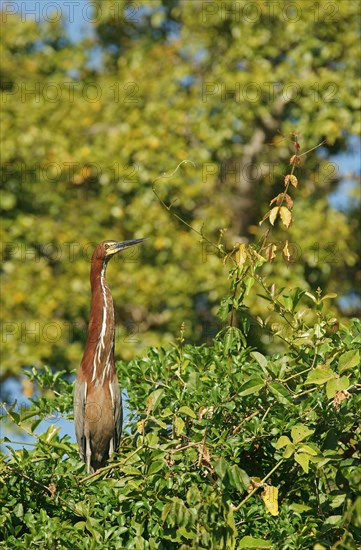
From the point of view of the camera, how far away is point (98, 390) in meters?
5.09

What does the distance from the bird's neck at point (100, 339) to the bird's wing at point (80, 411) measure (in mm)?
77

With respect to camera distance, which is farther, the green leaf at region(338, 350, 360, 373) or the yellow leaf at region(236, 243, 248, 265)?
the yellow leaf at region(236, 243, 248, 265)

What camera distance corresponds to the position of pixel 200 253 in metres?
9.79

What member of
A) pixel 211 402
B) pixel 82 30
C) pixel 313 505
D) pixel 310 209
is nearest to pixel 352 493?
pixel 313 505

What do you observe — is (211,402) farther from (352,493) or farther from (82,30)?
(82,30)

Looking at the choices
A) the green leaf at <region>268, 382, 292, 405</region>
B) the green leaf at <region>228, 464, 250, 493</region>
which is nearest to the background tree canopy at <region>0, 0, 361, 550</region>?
the green leaf at <region>268, 382, 292, 405</region>

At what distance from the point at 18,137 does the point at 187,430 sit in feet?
24.2

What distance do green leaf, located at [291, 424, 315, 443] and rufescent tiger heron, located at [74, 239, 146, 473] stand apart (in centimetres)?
190

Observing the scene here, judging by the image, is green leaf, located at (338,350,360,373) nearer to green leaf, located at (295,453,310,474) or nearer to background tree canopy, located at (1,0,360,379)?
green leaf, located at (295,453,310,474)

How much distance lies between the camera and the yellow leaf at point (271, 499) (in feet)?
10.5

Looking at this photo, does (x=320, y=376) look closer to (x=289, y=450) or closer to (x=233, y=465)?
(x=289, y=450)

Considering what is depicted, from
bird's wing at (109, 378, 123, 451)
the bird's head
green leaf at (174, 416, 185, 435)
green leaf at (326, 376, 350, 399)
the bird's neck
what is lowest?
bird's wing at (109, 378, 123, 451)

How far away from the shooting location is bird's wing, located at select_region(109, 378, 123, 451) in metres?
5.06

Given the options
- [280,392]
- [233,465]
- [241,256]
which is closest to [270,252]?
[241,256]
